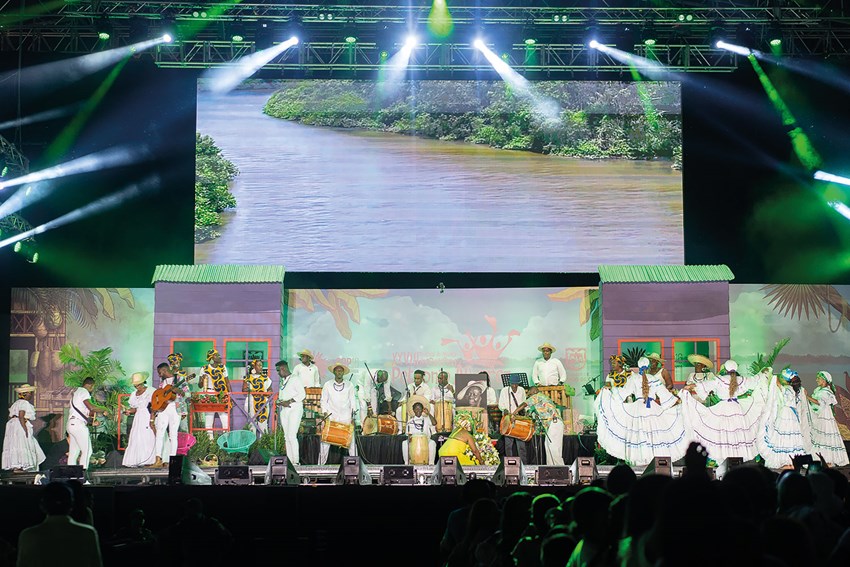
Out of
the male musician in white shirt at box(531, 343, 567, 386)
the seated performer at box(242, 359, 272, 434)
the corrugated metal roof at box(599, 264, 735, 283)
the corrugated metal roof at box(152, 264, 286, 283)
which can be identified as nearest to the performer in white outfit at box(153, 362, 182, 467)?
the seated performer at box(242, 359, 272, 434)

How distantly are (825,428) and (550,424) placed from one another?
4128 millimetres

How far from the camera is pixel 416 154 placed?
19156mm

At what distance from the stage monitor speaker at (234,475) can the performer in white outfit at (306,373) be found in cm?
371

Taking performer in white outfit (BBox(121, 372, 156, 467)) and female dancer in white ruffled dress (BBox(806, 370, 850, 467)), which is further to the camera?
female dancer in white ruffled dress (BBox(806, 370, 850, 467))

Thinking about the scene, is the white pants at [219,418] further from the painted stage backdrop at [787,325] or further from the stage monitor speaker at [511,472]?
the painted stage backdrop at [787,325]

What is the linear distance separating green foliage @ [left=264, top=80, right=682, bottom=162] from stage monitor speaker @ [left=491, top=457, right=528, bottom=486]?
712 centimetres

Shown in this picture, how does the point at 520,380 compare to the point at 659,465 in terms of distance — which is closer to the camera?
the point at 659,465

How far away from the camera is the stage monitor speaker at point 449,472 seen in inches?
515

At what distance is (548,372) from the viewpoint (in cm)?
1833

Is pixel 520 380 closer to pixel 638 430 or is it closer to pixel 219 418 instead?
pixel 638 430

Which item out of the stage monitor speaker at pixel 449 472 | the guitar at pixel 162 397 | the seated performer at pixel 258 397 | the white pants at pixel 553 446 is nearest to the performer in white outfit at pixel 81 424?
the guitar at pixel 162 397

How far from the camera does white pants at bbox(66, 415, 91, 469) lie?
53.6ft

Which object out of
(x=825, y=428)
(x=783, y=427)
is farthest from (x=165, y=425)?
(x=825, y=428)

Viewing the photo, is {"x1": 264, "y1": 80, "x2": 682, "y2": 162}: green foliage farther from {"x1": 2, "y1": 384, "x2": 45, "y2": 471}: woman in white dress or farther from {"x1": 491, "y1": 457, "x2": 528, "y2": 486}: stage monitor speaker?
{"x1": 491, "y1": 457, "x2": 528, "y2": 486}: stage monitor speaker
